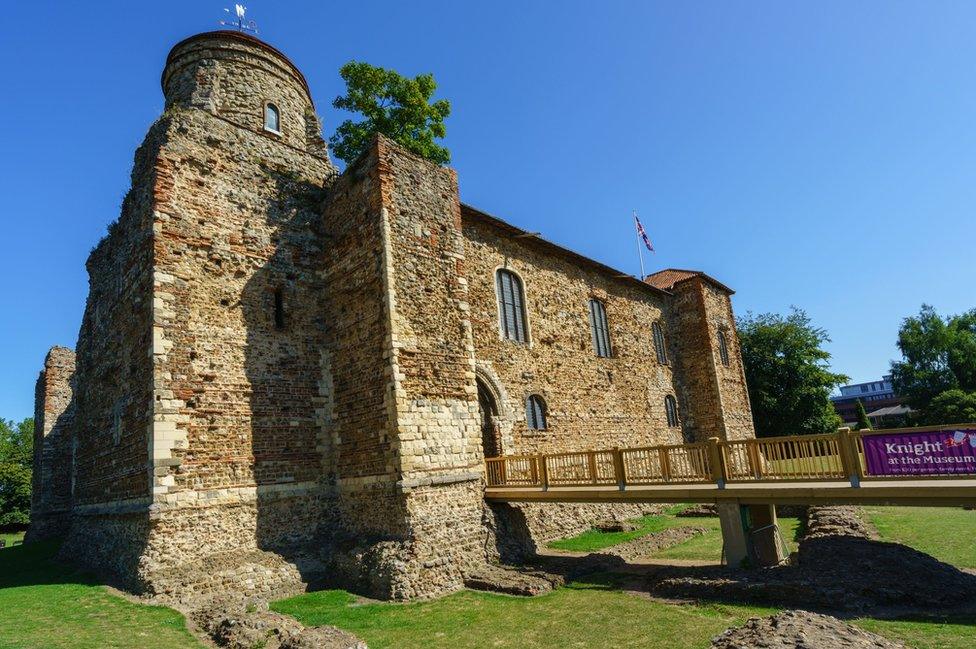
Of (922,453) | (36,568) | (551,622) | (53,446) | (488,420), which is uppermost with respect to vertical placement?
(53,446)

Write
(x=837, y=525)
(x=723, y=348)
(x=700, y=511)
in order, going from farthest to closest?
(x=723, y=348)
(x=700, y=511)
(x=837, y=525)

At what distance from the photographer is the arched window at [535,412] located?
56.8 feet

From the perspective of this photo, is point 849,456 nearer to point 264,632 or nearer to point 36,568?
point 264,632

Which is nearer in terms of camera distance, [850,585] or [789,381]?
[850,585]

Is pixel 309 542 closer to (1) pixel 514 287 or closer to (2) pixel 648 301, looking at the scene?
(1) pixel 514 287

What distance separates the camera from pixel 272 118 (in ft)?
54.4

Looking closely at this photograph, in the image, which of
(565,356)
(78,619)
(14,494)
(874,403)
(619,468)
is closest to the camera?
(78,619)

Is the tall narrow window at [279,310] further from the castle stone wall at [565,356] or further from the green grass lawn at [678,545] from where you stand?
the green grass lawn at [678,545]

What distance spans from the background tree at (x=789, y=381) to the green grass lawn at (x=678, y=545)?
1424 cm

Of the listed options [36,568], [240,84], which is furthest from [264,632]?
[240,84]

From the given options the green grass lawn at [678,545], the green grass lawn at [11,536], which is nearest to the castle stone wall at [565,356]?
the green grass lawn at [678,545]

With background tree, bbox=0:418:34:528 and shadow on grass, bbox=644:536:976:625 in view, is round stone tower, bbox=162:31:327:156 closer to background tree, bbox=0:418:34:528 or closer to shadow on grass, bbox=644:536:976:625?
shadow on grass, bbox=644:536:976:625

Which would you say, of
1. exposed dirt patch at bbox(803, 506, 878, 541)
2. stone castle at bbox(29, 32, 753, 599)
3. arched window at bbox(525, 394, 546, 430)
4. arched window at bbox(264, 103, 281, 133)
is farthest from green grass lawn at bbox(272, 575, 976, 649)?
arched window at bbox(264, 103, 281, 133)

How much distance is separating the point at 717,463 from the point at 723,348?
58.2 feet
